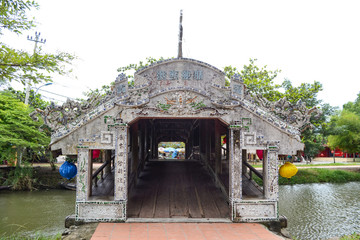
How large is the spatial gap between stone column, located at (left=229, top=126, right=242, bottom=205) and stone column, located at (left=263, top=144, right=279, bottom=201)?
0.61 m

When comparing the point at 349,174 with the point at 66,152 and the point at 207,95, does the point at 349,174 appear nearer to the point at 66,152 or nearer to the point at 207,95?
the point at 207,95

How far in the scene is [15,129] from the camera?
13.1m

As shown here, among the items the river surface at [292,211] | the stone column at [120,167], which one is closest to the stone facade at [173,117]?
the stone column at [120,167]

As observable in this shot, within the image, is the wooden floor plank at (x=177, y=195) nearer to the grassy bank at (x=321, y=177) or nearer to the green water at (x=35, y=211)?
the green water at (x=35, y=211)

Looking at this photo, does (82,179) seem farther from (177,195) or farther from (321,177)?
(321,177)

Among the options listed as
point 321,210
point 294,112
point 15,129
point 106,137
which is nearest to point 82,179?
point 106,137

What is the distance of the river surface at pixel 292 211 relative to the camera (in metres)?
7.83

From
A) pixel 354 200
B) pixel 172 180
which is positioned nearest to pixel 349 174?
pixel 354 200

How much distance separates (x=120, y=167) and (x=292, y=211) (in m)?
7.51

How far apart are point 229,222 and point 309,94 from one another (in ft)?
40.2

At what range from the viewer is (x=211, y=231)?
5.32 m

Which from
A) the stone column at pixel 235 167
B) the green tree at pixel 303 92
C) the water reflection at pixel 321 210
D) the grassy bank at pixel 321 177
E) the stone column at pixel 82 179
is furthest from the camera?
the grassy bank at pixel 321 177

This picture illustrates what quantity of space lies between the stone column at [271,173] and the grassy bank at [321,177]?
1188 cm

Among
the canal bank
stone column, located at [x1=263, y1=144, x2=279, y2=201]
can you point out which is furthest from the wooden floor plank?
the canal bank
